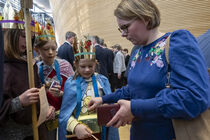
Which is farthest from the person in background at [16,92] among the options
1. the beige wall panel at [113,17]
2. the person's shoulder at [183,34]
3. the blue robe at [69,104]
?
the beige wall panel at [113,17]

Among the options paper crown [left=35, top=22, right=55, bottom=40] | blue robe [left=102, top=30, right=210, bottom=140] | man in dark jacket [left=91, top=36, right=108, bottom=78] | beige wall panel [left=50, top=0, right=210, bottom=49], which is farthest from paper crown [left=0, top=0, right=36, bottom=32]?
beige wall panel [left=50, top=0, right=210, bottom=49]

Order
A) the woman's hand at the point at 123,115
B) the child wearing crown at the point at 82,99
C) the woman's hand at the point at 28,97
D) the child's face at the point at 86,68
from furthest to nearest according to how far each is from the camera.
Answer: the child's face at the point at 86,68, the child wearing crown at the point at 82,99, the woman's hand at the point at 28,97, the woman's hand at the point at 123,115

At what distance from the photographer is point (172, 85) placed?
2.78 ft

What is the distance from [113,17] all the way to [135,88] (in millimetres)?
10780

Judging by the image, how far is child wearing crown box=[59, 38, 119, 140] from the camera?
1750mm

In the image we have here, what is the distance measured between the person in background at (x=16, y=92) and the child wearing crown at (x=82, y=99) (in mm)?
391

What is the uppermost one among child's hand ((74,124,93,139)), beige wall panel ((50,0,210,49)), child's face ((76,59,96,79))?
beige wall panel ((50,0,210,49))

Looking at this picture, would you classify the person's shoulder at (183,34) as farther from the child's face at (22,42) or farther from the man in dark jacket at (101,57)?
the man in dark jacket at (101,57)

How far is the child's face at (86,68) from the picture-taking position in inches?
79.8

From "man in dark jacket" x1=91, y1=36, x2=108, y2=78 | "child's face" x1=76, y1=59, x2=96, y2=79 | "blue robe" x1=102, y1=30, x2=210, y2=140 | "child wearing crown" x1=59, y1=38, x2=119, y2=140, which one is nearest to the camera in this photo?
"blue robe" x1=102, y1=30, x2=210, y2=140

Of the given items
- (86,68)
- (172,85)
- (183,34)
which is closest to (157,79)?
(172,85)

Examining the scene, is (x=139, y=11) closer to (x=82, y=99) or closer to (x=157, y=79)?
(x=157, y=79)

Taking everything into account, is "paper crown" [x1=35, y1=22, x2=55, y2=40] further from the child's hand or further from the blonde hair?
the blonde hair

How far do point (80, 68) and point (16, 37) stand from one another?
77 centimetres
